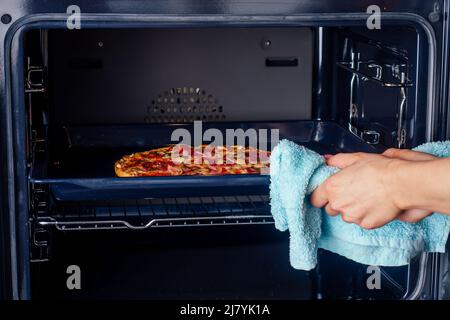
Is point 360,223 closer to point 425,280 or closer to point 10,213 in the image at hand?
point 425,280

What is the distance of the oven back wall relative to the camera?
185 cm

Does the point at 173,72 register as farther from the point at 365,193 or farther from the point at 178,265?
the point at 365,193

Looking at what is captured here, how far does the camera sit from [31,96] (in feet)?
5.67

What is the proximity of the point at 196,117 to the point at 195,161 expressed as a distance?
0.48ft

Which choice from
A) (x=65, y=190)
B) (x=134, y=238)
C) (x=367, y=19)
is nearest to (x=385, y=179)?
(x=367, y=19)

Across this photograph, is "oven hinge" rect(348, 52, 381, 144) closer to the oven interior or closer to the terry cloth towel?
the oven interior

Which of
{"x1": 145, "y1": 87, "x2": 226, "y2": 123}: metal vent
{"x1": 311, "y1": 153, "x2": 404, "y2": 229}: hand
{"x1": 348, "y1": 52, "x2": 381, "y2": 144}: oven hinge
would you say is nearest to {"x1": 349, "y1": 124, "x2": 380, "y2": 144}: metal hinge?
{"x1": 348, "y1": 52, "x2": 381, "y2": 144}: oven hinge

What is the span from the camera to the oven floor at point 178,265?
1.84 meters

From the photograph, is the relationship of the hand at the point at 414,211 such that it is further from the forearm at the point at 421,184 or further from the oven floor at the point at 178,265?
the oven floor at the point at 178,265

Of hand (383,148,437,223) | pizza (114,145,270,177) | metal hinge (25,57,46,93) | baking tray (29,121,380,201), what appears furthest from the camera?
pizza (114,145,270,177)

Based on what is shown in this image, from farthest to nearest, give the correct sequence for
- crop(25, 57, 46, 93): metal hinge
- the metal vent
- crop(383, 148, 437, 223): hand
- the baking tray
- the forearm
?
the metal vent, crop(25, 57, 46, 93): metal hinge, the baking tray, crop(383, 148, 437, 223): hand, the forearm

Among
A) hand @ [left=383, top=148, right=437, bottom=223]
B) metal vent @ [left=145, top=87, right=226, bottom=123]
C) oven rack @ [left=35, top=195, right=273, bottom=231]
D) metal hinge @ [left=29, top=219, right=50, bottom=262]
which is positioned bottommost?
metal hinge @ [left=29, top=219, right=50, bottom=262]

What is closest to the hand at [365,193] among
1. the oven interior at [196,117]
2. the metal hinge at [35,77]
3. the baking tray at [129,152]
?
the baking tray at [129,152]
